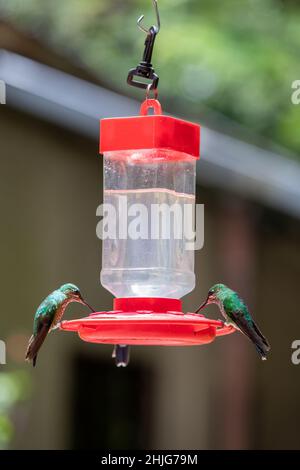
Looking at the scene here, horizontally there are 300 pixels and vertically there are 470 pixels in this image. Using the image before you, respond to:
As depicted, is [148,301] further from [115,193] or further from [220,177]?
[220,177]

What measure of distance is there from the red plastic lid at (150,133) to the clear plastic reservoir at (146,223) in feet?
1.08

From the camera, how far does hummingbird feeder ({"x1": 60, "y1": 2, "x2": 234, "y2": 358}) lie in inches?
142

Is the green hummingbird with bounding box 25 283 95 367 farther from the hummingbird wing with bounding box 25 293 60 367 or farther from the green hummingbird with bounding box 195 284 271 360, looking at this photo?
the green hummingbird with bounding box 195 284 271 360

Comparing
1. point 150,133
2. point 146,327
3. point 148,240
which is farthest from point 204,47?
point 146,327

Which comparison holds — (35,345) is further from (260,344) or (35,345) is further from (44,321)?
(260,344)

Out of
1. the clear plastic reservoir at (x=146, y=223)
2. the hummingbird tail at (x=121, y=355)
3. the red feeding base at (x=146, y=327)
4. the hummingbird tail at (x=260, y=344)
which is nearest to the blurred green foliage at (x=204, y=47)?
the clear plastic reservoir at (x=146, y=223)

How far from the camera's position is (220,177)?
8.96 metres

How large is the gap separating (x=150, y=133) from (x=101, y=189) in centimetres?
579

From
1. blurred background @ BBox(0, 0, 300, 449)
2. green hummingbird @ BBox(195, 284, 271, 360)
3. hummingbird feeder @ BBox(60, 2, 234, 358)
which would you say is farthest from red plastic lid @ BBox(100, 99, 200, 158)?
blurred background @ BBox(0, 0, 300, 449)

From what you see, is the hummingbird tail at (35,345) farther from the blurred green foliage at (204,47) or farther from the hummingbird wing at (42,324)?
the blurred green foliage at (204,47)

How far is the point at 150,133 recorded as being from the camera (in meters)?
3.75

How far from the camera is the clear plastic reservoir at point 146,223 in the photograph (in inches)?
168

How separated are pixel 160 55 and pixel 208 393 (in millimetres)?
3419
